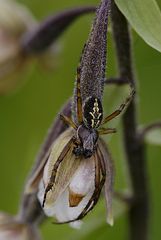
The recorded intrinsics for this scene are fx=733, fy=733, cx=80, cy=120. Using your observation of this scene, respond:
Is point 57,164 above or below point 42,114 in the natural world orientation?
below

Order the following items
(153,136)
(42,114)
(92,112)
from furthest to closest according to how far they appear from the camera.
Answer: (42,114)
(153,136)
(92,112)

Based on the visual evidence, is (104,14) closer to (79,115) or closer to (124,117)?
(79,115)

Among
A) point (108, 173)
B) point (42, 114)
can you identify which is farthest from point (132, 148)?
point (42, 114)

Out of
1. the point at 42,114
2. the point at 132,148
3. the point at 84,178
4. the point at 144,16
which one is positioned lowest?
the point at 84,178

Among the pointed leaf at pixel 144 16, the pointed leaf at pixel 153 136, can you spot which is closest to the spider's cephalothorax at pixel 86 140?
the pointed leaf at pixel 144 16

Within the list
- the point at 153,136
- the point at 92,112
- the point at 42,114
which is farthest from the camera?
the point at 42,114

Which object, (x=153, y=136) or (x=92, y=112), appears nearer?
(x=92, y=112)

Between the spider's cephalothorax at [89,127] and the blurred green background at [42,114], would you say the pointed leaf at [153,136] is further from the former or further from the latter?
the blurred green background at [42,114]

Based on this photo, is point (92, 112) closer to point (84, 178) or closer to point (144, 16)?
point (84, 178)
